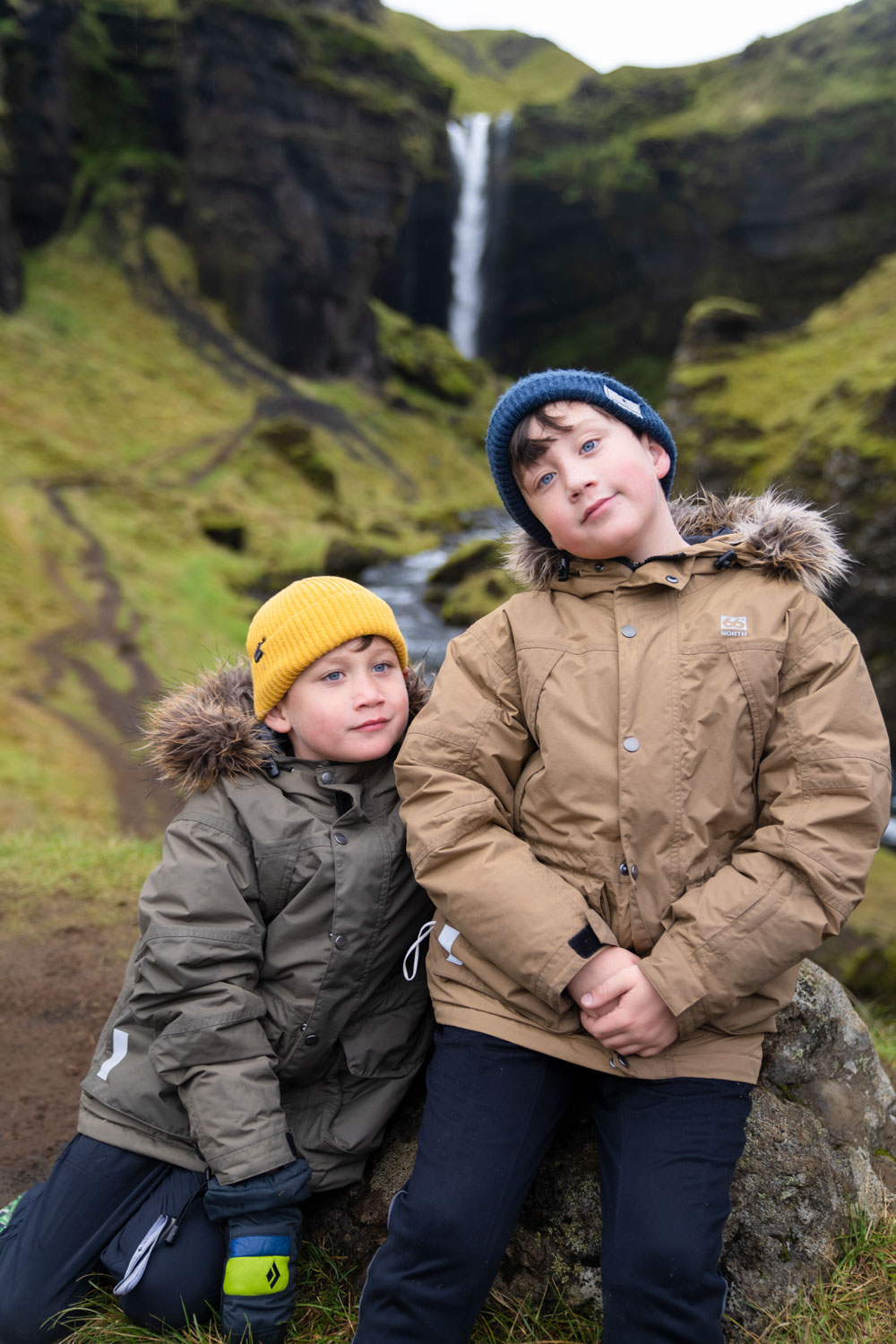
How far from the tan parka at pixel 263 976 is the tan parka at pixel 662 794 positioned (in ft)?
0.84

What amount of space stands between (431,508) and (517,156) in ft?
77.5

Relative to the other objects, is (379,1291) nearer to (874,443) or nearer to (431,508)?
(874,443)

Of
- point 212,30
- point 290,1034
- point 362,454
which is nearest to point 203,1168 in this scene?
point 290,1034

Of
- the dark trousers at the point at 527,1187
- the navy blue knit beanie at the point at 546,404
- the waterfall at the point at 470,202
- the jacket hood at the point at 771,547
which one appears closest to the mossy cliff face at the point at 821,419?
the jacket hood at the point at 771,547

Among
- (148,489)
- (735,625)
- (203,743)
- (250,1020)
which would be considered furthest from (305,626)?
(148,489)

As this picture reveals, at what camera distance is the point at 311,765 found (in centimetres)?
247

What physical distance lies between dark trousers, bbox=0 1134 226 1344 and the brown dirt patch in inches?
27.6

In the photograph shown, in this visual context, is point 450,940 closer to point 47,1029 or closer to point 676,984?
point 676,984

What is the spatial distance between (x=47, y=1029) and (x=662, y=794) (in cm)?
291

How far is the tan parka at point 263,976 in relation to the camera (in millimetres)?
2119

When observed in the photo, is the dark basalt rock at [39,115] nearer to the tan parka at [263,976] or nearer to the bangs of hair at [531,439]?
the bangs of hair at [531,439]

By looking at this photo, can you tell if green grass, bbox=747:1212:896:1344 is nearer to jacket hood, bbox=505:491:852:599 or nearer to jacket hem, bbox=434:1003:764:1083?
jacket hem, bbox=434:1003:764:1083

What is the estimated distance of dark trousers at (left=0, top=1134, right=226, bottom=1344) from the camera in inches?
84.9

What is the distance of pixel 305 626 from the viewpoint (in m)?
2.50
